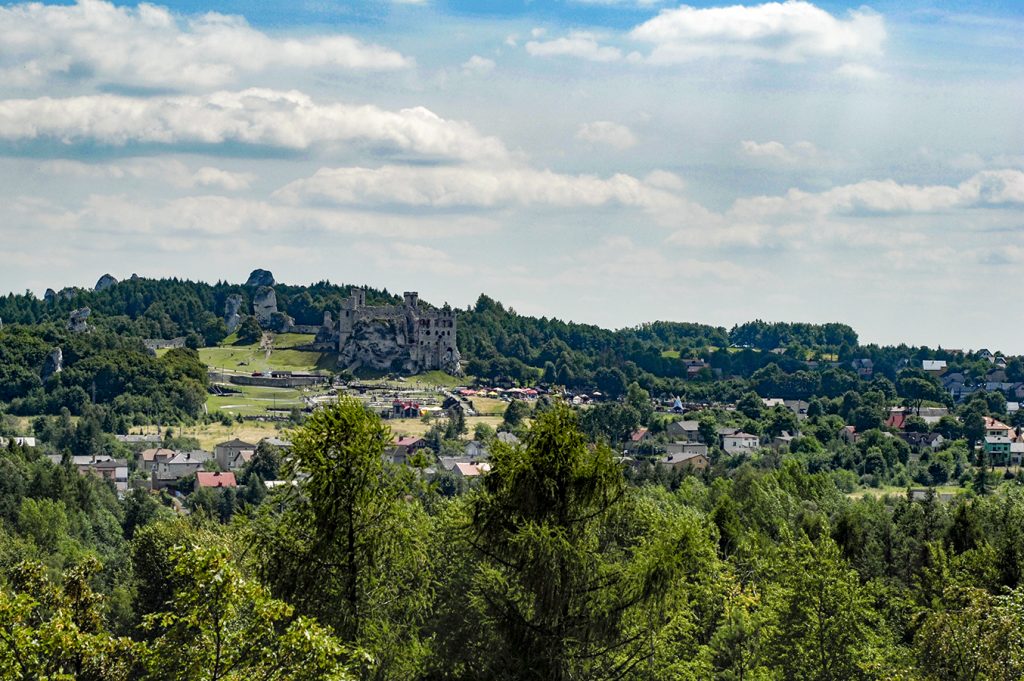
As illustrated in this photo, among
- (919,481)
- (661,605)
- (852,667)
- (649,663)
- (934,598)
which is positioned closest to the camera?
(661,605)

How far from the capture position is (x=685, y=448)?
440 ft

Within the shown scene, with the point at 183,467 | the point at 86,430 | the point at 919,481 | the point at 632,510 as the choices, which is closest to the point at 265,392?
the point at 86,430

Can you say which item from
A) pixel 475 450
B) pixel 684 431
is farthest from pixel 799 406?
pixel 475 450

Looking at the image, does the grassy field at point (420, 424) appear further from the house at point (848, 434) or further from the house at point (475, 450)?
the house at point (848, 434)

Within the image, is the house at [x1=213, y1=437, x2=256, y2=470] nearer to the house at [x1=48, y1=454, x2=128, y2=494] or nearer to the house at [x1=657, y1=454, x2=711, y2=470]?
the house at [x1=48, y1=454, x2=128, y2=494]

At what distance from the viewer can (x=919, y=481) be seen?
11025 cm

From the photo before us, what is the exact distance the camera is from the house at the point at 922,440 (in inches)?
5482

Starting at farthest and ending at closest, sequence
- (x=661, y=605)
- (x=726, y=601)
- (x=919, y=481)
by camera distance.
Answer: (x=919, y=481)
(x=726, y=601)
(x=661, y=605)

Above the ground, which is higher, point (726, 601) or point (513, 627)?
point (513, 627)

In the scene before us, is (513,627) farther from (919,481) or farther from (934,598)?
(919,481)

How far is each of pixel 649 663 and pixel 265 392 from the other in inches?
6350

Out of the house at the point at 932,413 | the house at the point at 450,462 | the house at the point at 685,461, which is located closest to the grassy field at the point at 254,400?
the house at the point at 450,462

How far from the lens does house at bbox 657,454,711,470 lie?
10946cm

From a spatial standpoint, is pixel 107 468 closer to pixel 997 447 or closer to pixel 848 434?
pixel 848 434
